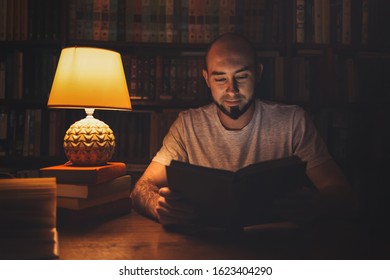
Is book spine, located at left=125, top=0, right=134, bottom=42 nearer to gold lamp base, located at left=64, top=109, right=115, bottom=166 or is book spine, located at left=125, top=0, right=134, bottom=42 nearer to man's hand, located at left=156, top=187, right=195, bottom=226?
gold lamp base, located at left=64, top=109, right=115, bottom=166

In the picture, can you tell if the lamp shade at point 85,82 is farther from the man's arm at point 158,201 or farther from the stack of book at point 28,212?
the stack of book at point 28,212

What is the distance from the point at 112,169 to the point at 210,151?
1.48 ft

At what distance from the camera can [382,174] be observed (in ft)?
5.15

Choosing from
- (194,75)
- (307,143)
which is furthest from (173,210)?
(194,75)

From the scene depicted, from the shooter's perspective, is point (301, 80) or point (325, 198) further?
point (301, 80)

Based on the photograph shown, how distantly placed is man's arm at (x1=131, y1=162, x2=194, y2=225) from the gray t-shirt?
7cm

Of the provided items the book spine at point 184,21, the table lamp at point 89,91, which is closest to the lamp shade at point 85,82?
the table lamp at point 89,91

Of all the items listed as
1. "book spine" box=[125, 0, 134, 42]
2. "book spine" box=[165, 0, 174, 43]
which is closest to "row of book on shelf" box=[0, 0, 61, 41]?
"book spine" box=[125, 0, 134, 42]

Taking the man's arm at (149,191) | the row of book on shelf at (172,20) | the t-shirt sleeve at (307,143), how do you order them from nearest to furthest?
the man's arm at (149,191) < the t-shirt sleeve at (307,143) < the row of book on shelf at (172,20)

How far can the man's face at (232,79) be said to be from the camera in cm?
132

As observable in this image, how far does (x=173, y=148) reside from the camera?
4.59 ft

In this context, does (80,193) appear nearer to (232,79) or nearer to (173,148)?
(173,148)
